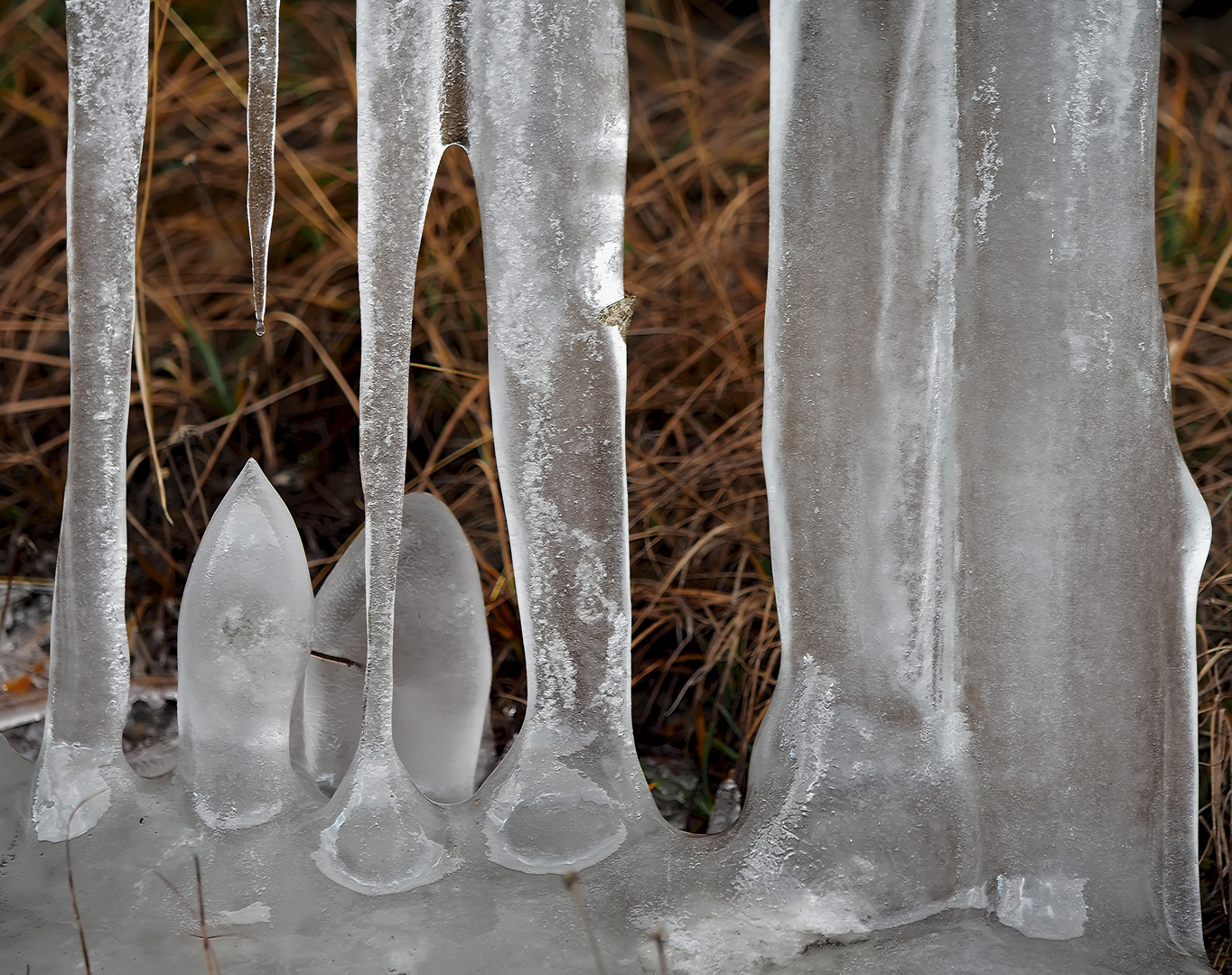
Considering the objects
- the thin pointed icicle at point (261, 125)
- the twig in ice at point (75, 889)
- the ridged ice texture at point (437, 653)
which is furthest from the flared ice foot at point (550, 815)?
the thin pointed icicle at point (261, 125)

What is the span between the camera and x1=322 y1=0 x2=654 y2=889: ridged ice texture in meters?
0.77

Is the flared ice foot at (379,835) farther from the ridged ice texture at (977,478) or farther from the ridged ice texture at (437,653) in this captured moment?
the ridged ice texture at (977,478)

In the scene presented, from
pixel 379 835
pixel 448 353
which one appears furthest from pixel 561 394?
pixel 448 353

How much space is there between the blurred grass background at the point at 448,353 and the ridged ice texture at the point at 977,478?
352mm

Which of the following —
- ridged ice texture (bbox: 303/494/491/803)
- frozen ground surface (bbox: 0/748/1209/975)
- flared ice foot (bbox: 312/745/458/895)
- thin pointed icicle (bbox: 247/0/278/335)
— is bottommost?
frozen ground surface (bbox: 0/748/1209/975)

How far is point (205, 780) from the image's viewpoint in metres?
0.81

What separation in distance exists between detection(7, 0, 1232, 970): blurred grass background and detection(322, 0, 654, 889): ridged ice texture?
1.17 ft

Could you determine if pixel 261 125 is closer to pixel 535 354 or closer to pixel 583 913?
pixel 535 354

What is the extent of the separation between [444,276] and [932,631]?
3.14 feet

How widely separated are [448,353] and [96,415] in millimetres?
656

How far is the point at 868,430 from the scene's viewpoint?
0.77m

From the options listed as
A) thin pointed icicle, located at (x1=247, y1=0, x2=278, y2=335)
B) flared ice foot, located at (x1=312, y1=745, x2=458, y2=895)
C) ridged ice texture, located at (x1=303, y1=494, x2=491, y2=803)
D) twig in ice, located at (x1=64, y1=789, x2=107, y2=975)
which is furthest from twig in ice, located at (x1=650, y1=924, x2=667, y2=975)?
thin pointed icicle, located at (x1=247, y1=0, x2=278, y2=335)

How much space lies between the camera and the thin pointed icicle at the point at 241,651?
80 centimetres

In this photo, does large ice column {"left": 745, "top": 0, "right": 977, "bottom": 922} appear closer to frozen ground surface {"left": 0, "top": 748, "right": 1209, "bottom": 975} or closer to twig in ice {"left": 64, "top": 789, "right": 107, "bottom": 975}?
frozen ground surface {"left": 0, "top": 748, "right": 1209, "bottom": 975}
